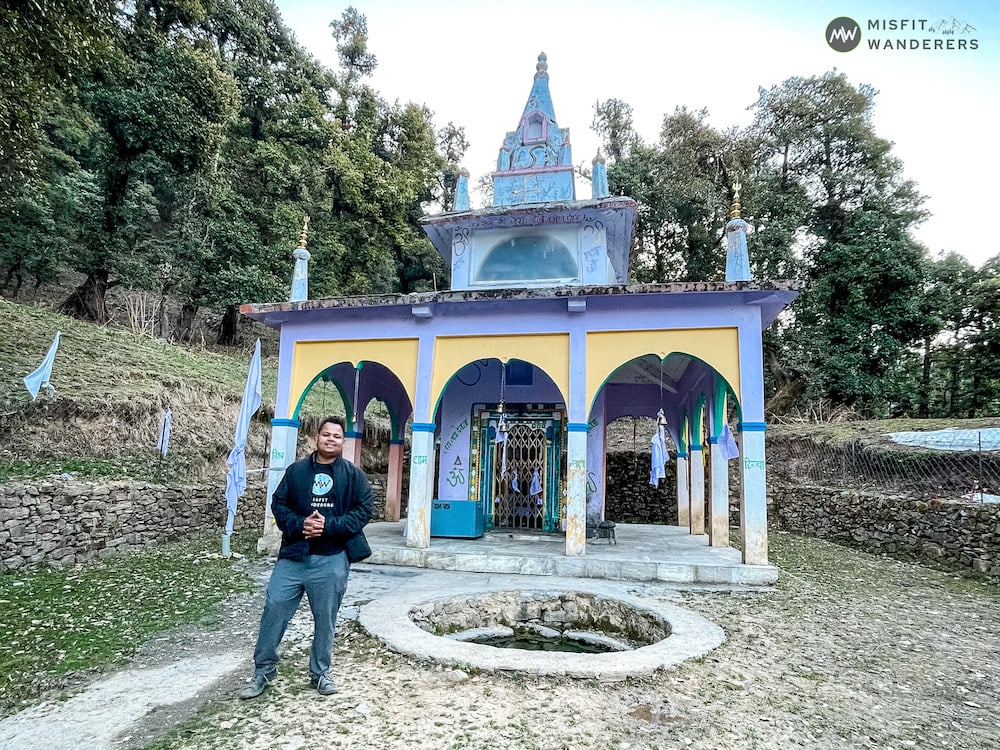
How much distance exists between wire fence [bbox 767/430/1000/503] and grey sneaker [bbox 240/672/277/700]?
1112 centimetres

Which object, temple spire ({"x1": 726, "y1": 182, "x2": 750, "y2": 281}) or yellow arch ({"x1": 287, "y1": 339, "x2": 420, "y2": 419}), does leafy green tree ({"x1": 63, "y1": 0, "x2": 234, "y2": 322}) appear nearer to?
yellow arch ({"x1": 287, "y1": 339, "x2": 420, "y2": 419})

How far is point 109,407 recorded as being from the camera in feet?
35.9

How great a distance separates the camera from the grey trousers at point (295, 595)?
11.8 feet

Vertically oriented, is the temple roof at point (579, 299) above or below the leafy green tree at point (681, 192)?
below

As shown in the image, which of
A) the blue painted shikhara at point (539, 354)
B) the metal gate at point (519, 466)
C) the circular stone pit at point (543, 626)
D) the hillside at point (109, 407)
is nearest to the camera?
the circular stone pit at point (543, 626)

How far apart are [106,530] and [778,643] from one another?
9.28 metres

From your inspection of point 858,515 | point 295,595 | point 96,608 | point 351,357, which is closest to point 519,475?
point 351,357

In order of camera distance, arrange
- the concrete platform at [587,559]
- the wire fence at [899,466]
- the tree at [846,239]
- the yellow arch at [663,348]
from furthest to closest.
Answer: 1. the tree at [846,239]
2. the wire fence at [899,466]
3. the yellow arch at [663,348]
4. the concrete platform at [587,559]

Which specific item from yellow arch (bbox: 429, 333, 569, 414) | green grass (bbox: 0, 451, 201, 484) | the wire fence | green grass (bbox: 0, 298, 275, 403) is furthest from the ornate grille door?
green grass (bbox: 0, 298, 275, 403)

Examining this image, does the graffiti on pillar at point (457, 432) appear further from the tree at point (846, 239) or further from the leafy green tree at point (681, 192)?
the leafy green tree at point (681, 192)

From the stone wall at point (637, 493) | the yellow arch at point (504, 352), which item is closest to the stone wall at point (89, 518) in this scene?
the yellow arch at point (504, 352)

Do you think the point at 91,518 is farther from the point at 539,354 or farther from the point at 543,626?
the point at 539,354

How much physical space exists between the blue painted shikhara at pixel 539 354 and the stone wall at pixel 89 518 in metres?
1.92

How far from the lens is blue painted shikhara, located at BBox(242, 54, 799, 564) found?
854 cm
